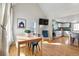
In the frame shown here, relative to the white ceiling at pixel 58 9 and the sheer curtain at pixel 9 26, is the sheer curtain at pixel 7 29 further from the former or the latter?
the white ceiling at pixel 58 9

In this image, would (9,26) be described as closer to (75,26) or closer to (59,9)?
(59,9)

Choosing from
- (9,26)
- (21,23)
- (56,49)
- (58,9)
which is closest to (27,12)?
(21,23)

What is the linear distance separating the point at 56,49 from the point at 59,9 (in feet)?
2.24

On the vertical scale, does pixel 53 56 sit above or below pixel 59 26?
below

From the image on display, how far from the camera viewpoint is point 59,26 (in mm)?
2312

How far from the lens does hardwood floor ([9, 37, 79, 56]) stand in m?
2.29

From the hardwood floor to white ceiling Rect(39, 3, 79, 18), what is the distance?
428 millimetres

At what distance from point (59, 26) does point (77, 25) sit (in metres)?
0.30

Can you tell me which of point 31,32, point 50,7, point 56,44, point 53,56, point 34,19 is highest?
point 50,7

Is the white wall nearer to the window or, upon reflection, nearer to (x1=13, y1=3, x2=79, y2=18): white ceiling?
(x1=13, y1=3, x2=79, y2=18): white ceiling

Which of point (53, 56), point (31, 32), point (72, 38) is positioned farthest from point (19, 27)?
point (72, 38)

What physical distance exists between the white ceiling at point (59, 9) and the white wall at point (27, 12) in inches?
3.9

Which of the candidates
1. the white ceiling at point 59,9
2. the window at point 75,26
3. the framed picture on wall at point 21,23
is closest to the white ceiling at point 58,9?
the white ceiling at point 59,9

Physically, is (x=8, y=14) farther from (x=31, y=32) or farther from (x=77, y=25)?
(x=77, y=25)
